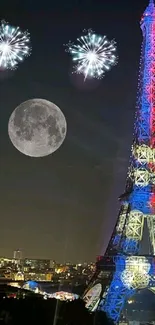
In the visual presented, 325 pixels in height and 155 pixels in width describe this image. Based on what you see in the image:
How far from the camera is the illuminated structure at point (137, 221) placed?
144 ft

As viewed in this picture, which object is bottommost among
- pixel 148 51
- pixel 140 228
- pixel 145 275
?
pixel 145 275

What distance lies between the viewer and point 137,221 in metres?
45.7

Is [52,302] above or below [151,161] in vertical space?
below

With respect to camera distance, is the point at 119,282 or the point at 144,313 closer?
the point at 119,282

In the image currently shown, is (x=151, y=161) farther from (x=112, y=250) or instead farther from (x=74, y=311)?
(x=74, y=311)

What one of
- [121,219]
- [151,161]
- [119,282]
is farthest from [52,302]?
[151,161]

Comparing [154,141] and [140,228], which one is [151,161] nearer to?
[154,141]

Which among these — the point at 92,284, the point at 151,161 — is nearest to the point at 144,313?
the point at 92,284

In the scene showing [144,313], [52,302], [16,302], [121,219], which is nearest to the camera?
[16,302]

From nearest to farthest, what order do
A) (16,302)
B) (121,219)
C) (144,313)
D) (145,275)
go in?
1. (16,302)
2. (145,275)
3. (121,219)
4. (144,313)

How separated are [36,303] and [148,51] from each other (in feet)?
87.6

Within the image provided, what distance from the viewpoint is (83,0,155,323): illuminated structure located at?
44000 mm

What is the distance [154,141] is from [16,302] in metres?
21.7

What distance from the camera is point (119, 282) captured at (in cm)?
4450
